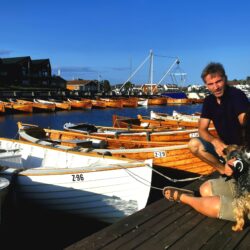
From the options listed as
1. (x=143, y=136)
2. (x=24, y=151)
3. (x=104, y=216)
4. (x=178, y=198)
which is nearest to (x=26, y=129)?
(x=24, y=151)

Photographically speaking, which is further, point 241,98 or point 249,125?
point 241,98

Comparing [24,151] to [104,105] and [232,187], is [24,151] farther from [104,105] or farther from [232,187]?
[104,105]

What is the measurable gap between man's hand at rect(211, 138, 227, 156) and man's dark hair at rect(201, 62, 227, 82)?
88 centimetres

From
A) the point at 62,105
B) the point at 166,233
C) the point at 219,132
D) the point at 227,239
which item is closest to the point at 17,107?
the point at 62,105

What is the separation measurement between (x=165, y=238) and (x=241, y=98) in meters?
2.15

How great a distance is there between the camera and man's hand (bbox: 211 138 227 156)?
5.21 meters

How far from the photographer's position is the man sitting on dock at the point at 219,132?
4.82 m

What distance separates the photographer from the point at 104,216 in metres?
8.73

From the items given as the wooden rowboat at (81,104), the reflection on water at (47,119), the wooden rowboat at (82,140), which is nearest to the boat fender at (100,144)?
the wooden rowboat at (82,140)

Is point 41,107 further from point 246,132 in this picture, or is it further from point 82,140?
point 246,132

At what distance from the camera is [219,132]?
5.34 metres

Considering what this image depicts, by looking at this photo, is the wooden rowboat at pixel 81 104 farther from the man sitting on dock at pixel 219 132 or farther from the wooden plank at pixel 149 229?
the wooden plank at pixel 149 229

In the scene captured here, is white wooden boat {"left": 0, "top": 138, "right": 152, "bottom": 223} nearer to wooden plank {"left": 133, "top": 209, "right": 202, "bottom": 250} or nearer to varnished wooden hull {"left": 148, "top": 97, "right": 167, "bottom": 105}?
wooden plank {"left": 133, "top": 209, "right": 202, "bottom": 250}

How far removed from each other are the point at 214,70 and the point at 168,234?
2.25 metres
